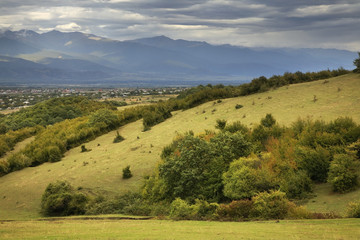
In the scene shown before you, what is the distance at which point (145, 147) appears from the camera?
34438 mm

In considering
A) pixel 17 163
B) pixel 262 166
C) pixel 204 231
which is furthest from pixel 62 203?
pixel 17 163

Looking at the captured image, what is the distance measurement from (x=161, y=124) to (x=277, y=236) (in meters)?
34.5

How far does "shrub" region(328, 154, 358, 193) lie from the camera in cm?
1600

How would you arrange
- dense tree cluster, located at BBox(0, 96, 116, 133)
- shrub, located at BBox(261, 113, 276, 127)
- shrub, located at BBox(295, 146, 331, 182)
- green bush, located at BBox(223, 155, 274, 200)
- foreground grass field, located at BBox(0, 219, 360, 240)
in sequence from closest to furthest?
1. foreground grass field, located at BBox(0, 219, 360, 240)
2. green bush, located at BBox(223, 155, 274, 200)
3. shrub, located at BBox(295, 146, 331, 182)
4. shrub, located at BBox(261, 113, 276, 127)
5. dense tree cluster, located at BBox(0, 96, 116, 133)

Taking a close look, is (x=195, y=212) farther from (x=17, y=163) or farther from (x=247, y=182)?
(x=17, y=163)

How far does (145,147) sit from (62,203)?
14.0 metres

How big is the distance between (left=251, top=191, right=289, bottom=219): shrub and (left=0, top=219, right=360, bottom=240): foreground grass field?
1311 mm

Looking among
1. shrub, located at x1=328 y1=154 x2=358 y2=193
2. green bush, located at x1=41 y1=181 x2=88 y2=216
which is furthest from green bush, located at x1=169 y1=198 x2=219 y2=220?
green bush, located at x1=41 y1=181 x2=88 y2=216

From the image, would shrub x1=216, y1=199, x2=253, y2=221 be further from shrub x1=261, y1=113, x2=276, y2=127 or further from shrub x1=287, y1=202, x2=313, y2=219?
shrub x1=261, y1=113, x2=276, y2=127

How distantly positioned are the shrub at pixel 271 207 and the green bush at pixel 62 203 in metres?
11.7

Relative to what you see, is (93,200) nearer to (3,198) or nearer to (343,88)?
(3,198)

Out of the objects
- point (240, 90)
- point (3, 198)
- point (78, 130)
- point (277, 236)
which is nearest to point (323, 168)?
point (277, 236)

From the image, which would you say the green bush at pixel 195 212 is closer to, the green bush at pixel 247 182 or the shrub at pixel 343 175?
the green bush at pixel 247 182

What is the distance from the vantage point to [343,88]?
31.0 metres
